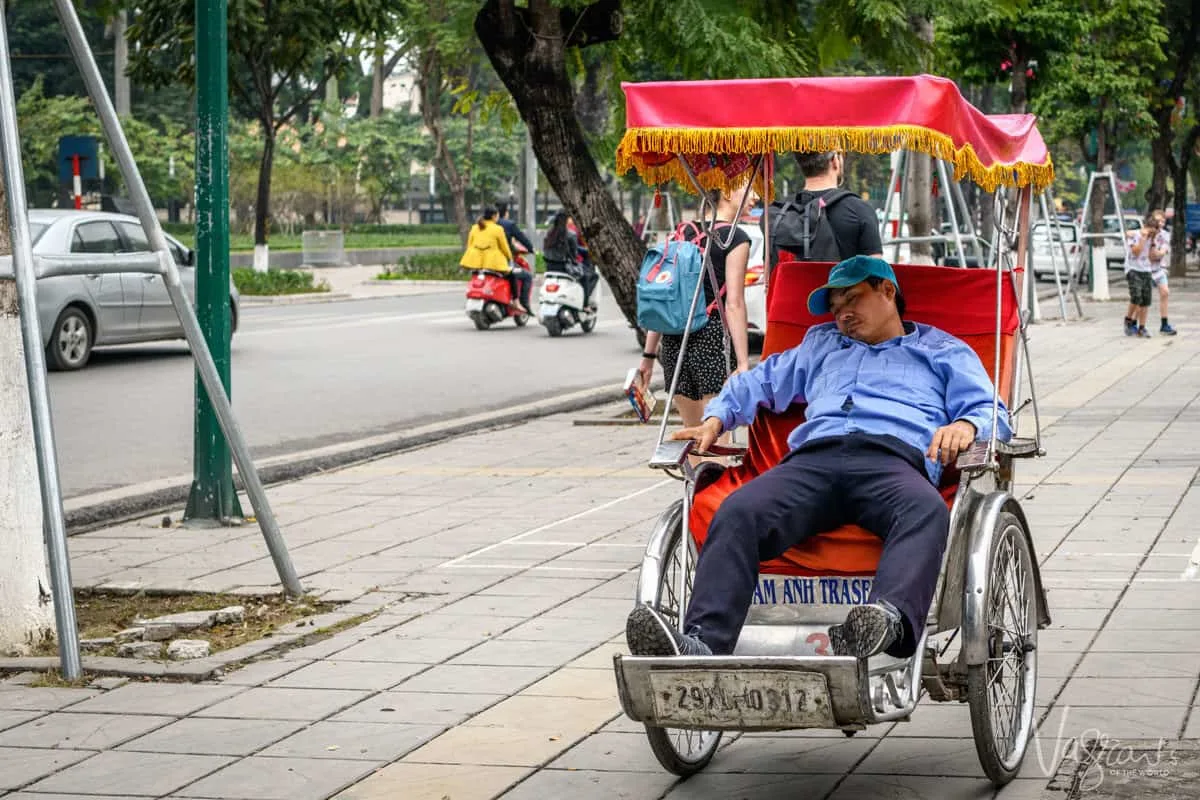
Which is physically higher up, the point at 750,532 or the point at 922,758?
the point at 750,532

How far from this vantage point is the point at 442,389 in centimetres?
1728

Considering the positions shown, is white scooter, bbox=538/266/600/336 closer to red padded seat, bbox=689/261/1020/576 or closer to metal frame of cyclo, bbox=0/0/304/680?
metal frame of cyclo, bbox=0/0/304/680

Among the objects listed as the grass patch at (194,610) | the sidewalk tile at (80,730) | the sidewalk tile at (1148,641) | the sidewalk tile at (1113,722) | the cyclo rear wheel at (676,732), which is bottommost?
the grass patch at (194,610)

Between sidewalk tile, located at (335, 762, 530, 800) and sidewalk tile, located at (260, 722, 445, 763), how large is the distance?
0.15 metres

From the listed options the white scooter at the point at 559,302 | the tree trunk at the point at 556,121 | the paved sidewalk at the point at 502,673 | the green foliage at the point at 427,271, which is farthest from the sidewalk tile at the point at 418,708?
the green foliage at the point at 427,271

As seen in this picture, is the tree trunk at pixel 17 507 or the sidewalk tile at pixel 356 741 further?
the tree trunk at pixel 17 507

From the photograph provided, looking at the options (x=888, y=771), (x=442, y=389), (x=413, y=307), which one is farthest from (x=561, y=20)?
(x=413, y=307)

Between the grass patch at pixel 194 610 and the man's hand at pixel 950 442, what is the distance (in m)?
2.78

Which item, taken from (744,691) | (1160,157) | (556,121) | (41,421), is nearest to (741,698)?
(744,691)

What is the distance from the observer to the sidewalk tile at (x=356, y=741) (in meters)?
5.23

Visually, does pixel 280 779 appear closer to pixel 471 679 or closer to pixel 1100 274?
pixel 471 679

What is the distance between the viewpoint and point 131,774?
16.6 ft

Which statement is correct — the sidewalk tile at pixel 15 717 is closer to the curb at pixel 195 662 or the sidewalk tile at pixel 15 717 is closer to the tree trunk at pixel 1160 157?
the curb at pixel 195 662

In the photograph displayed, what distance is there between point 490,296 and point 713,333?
16.2 metres
